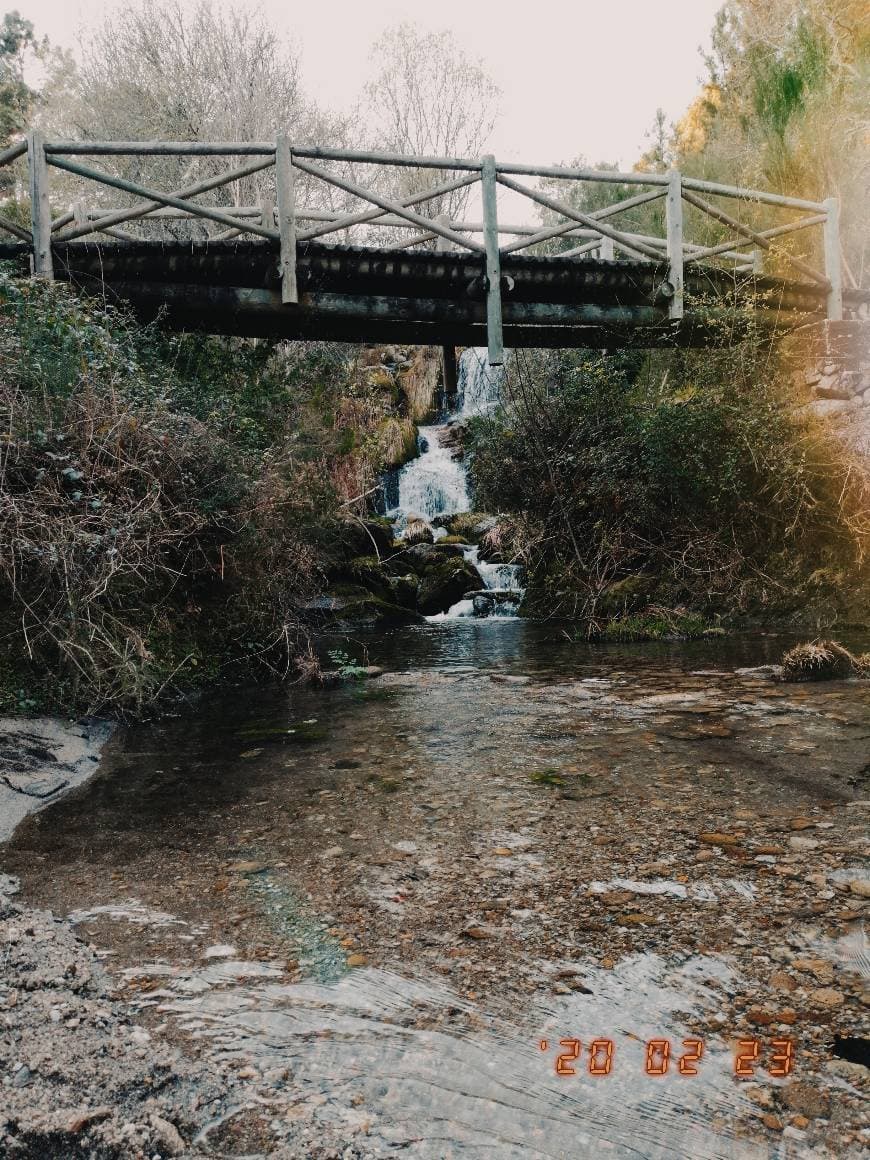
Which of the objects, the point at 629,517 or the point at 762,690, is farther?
the point at 629,517

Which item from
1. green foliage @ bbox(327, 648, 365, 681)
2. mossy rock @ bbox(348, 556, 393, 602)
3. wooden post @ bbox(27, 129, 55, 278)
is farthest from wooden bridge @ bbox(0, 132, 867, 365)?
mossy rock @ bbox(348, 556, 393, 602)

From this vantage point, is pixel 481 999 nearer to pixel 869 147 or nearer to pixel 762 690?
pixel 762 690

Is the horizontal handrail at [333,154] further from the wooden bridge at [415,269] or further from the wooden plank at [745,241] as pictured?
the wooden plank at [745,241]

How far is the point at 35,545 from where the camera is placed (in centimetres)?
564

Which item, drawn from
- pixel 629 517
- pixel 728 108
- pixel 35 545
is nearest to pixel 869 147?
pixel 629 517

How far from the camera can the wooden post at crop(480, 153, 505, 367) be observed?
362 inches

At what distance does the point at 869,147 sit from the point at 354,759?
39.0ft

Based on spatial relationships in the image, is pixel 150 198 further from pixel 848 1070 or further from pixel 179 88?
pixel 179 88

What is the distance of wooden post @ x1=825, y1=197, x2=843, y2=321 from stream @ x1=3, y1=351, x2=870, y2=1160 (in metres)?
6.72

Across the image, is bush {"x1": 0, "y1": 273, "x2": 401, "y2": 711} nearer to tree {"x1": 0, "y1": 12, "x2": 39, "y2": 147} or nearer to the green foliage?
the green foliage

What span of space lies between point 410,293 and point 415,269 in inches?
25.4

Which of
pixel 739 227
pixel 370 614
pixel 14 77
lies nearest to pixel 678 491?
pixel 739 227

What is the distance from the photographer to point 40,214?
7.98m

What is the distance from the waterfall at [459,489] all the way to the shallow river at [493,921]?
7.79 metres
